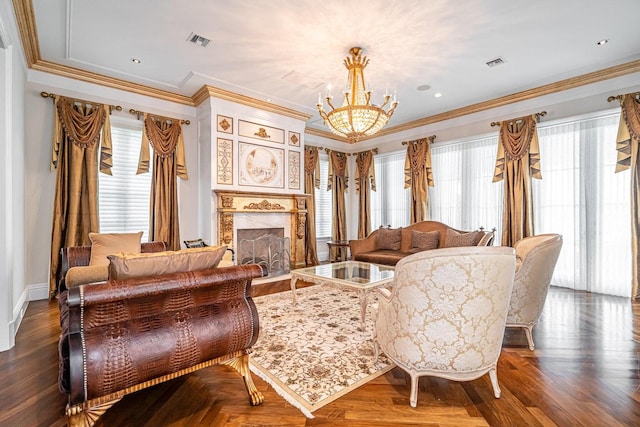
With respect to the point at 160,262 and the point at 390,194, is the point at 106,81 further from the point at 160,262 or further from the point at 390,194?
the point at 390,194

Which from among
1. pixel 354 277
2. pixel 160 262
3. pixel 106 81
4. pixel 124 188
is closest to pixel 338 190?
pixel 354 277

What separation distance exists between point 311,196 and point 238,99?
2.48 m

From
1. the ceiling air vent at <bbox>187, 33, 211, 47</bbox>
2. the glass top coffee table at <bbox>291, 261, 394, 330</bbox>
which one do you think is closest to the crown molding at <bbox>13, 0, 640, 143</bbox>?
the ceiling air vent at <bbox>187, 33, 211, 47</bbox>

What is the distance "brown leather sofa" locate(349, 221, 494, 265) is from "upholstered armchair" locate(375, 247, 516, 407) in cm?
293

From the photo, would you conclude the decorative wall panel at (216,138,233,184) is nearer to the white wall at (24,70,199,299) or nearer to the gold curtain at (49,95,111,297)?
the gold curtain at (49,95,111,297)

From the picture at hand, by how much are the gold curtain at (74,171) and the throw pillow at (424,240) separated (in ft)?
15.8

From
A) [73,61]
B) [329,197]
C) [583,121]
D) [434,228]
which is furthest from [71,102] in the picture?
[583,121]

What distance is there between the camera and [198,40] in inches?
138

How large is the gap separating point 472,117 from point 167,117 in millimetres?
5243

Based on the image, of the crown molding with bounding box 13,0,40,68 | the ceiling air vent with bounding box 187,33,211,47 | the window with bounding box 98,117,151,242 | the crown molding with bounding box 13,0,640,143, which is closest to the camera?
the crown molding with bounding box 13,0,40,68

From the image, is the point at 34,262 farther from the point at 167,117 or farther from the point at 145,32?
the point at 145,32

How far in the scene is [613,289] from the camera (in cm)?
416

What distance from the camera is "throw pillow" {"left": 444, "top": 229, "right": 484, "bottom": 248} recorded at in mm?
4566

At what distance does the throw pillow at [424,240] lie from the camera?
5.10 m
